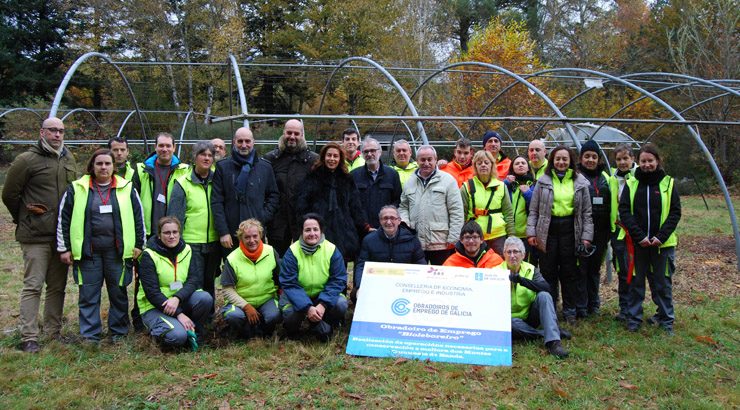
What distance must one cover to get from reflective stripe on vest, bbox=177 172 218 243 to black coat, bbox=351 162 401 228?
4.44 feet

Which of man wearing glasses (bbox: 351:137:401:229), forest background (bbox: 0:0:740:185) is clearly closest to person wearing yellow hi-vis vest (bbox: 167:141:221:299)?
man wearing glasses (bbox: 351:137:401:229)

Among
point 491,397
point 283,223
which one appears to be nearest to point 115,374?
point 283,223

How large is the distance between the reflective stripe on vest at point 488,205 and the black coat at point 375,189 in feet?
2.33

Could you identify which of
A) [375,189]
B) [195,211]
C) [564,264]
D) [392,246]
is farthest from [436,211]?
[195,211]

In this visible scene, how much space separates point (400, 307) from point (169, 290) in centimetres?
190

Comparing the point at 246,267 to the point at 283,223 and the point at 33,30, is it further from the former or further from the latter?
the point at 33,30

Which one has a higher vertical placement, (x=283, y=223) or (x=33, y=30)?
(x=33, y=30)

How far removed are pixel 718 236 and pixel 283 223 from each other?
30.8 ft

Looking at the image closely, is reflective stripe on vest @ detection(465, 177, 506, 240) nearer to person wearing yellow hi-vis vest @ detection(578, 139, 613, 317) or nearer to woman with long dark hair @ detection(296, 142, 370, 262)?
person wearing yellow hi-vis vest @ detection(578, 139, 613, 317)

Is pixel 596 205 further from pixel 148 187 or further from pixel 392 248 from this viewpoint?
pixel 148 187

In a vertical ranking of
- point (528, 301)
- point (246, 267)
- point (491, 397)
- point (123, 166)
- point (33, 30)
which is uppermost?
point (33, 30)

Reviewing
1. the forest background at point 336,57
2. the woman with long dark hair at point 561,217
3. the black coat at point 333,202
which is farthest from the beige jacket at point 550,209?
the forest background at point 336,57

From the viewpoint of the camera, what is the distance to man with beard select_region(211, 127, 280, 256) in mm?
4977

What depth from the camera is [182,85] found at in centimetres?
2012
